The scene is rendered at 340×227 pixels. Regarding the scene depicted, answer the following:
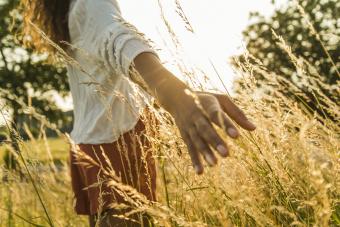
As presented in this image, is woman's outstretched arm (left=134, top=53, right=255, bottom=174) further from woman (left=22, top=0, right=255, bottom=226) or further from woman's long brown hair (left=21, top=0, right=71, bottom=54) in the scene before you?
woman's long brown hair (left=21, top=0, right=71, bottom=54)

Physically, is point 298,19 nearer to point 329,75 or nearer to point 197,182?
point 329,75

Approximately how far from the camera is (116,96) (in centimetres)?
186

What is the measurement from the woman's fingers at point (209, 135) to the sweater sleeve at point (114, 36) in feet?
1.44

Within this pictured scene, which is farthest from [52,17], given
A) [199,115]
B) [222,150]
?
[222,150]

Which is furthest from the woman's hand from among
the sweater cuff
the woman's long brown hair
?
the woman's long brown hair

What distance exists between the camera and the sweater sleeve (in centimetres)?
141

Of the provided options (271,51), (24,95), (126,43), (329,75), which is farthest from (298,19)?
(24,95)

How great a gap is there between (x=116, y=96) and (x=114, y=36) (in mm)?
411

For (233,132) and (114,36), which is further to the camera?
(114,36)

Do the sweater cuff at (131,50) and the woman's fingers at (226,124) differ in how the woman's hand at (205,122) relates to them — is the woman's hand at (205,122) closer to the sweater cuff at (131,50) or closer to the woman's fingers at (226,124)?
the woman's fingers at (226,124)

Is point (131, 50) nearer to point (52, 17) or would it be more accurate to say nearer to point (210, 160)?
point (210, 160)

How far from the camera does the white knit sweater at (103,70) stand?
58.5 inches

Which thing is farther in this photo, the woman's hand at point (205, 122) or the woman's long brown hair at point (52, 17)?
the woman's long brown hair at point (52, 17)

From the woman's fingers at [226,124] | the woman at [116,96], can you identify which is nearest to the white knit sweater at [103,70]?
the woman at [116,96]
